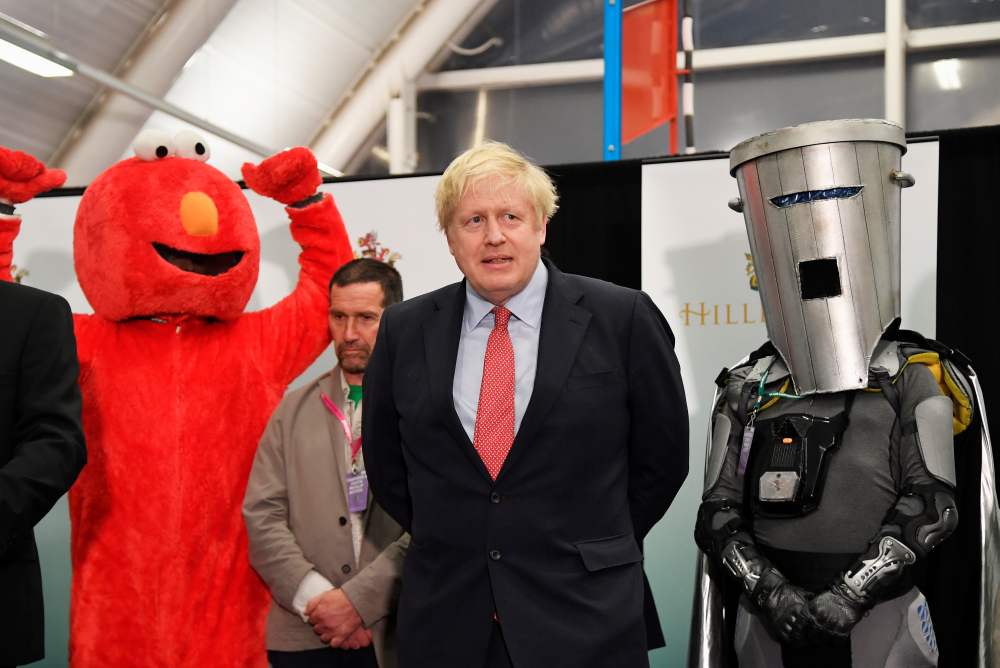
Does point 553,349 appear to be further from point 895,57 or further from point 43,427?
point 895,57

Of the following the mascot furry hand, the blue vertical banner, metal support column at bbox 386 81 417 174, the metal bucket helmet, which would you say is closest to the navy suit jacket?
the metal bucket helmet

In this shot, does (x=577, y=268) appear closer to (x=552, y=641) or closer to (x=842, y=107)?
(x=552, y=641)

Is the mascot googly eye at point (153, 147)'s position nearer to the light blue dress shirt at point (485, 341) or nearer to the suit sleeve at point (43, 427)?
the suit sleeve at point (43, 427)

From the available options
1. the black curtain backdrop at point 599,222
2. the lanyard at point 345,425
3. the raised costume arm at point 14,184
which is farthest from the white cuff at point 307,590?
the black curtain backdrop at point 599,222

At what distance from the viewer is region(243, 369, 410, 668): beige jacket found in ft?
8.32

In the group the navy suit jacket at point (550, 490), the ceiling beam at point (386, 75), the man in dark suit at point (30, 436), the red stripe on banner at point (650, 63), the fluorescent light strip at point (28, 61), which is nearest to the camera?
the navy suit jacket at point (550, 490)

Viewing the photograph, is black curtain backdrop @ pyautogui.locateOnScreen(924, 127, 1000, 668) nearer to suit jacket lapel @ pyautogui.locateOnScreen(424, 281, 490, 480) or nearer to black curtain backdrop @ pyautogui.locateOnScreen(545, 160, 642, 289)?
black curtain backdrop @ pyautogui.locateOnScreen(545, 160, 642, 289)

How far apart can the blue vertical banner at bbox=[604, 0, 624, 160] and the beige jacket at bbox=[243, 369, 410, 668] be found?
1575mm

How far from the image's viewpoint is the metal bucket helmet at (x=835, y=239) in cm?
252

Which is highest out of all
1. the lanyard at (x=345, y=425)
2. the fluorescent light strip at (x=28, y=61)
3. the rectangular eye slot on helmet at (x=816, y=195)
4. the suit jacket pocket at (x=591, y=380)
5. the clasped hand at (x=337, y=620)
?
the fluorescent light strip at (x=28, y=61)

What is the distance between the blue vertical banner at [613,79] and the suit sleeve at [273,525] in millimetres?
1695

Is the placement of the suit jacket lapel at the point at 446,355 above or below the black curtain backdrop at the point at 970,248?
below

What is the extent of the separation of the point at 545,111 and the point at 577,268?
17.9 ft

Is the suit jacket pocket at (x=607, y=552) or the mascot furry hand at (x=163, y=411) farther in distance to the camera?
the mascot furry hand at (x=163, y=411)
